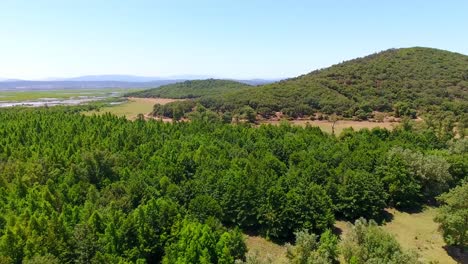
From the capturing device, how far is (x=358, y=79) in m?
197

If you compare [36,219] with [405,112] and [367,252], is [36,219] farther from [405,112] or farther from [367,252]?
[405,112]

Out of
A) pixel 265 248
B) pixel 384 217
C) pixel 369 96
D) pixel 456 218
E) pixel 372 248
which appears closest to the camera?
pixel 372 248

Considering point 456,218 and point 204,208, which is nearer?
point 456,218

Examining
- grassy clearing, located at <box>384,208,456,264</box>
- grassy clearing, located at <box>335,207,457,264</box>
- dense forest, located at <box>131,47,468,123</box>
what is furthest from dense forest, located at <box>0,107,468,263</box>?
dense forest, located at <box>131,47,468,123</box>

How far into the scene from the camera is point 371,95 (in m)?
177

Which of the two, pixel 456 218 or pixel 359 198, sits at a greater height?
pixel 456 218

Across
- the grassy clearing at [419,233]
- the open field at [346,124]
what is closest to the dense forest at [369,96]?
the open field at [346,124]

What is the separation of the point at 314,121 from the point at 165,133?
76742 millimetres

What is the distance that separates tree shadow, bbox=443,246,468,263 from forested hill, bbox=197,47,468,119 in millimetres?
103499

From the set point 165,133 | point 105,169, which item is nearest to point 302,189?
point 105,169

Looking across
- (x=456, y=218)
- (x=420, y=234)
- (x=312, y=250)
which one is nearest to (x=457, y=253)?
(x=420, y=234)

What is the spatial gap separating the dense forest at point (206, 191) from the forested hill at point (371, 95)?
56754 mm

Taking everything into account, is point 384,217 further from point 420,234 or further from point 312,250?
point 312,250

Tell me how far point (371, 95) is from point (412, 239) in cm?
12423
